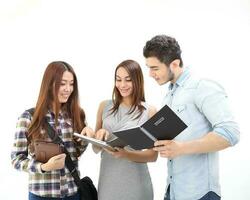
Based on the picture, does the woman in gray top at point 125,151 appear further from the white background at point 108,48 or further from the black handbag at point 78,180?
the white background at point 108,48

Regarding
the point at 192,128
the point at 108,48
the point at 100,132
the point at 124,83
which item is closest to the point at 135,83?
the point at 124,83

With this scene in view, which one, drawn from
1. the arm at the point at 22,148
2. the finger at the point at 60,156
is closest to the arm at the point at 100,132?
the finger at the point at 60,156

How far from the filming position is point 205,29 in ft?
9.45

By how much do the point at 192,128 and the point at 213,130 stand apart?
0.13 m

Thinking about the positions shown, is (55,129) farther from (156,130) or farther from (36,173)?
(156,130)

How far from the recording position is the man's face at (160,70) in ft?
5.54

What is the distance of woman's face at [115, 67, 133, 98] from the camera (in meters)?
2.03

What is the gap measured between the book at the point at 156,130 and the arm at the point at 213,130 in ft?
0.12

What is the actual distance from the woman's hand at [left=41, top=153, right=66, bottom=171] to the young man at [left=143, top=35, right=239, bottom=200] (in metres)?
0.49

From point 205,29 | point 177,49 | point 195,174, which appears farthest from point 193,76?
point 205,29

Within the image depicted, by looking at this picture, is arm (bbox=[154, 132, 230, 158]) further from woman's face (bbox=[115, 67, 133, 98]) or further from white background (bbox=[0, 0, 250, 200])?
white background (bbox=[0, 0, 250, 200])

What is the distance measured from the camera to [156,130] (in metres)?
1.45

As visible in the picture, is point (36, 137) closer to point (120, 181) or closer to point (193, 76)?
→ point (120, 181)

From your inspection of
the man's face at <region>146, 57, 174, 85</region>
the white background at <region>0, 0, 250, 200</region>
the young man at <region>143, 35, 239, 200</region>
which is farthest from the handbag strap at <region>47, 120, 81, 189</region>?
the white background at <region>0, 0, 250, 200</region>
